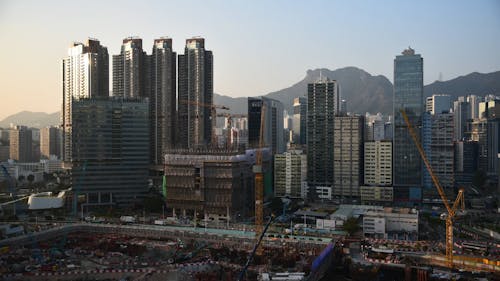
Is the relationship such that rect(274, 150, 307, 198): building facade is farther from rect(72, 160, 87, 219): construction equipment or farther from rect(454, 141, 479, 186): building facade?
rect(454, 141, 479, 186): building facade

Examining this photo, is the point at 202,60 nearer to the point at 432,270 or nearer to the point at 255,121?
the point at 255,121

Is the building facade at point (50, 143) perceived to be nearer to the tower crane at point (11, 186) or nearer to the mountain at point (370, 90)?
the tower crane at point (11, 186)

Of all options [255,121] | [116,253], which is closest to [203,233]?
[116,253]

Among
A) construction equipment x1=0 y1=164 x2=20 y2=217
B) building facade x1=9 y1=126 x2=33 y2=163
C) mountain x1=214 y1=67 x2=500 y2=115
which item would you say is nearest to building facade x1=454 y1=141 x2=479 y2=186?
mountain x1=214 y1=67 x2=500 y2=115

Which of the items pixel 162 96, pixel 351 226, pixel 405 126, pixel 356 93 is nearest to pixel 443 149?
pixel 405 126

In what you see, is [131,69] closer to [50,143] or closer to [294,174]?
[294,174]

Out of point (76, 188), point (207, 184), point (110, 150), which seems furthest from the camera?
point (110, 150)
